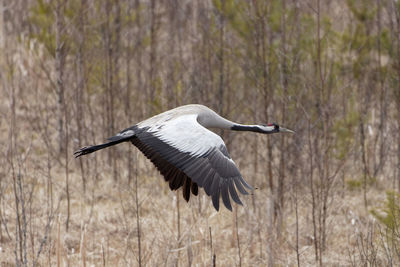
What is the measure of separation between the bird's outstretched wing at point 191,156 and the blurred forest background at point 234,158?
327 millimetres

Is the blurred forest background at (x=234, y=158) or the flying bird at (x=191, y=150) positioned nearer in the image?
the flying bird at (x=191, y=150)

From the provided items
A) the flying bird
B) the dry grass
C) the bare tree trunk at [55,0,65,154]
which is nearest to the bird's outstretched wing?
the flying bird

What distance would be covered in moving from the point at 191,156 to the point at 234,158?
351 cm

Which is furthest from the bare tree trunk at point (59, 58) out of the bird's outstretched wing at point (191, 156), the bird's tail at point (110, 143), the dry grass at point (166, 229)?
the bird's outstretched wing at point (191, 156)

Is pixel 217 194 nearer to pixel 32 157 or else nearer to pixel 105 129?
pixel 105 129

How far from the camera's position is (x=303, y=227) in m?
7.11

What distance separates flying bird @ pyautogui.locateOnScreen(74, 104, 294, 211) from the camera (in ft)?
13.9

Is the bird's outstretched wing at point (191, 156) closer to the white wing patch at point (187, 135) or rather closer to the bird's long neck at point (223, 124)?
the white wing patch at point (187, 135)

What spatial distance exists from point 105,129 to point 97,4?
2.13m

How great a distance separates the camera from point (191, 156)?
451 cm

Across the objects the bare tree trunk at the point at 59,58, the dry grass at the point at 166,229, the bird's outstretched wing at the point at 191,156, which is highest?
the bare tree trunk at the point at 59,58

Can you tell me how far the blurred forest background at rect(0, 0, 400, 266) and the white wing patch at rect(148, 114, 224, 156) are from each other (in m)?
0.47

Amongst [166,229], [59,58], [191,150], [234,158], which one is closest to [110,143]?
[191,150]

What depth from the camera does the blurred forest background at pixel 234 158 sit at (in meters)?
5.90
